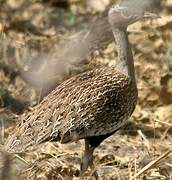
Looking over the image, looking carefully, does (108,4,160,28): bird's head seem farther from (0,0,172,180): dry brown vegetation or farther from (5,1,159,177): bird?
(0,0,172,180): dry brown vegetation

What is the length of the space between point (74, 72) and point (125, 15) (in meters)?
1.56

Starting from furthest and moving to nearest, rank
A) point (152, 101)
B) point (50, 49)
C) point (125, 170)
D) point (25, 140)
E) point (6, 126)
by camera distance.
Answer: point (50, 49)
point (152, 101)
point (6, 126)
point (125, 170)
point (25, 140)

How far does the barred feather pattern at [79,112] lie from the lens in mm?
4688

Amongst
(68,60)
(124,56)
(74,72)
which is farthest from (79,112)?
(74,72)

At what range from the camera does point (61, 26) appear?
25.4ft

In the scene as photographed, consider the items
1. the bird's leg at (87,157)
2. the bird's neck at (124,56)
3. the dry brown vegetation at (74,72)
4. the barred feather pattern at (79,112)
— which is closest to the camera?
the barred feather pattern at (79,112)

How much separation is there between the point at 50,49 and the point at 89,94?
7.72 feet

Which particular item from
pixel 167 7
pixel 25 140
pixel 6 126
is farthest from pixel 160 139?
pixel 167 7

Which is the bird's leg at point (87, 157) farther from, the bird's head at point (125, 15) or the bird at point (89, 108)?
the bird's head at point (125, 15)

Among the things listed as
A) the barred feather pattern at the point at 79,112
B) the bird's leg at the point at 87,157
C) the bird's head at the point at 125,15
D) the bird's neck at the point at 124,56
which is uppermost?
the bird's head at the point at 125,15

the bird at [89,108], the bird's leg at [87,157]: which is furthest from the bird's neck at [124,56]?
the bird's leg at [87,157]

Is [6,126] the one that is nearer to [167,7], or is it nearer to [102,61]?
[102,61]

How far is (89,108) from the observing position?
4777 millimetres

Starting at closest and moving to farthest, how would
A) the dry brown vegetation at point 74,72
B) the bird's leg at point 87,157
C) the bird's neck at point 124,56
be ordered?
the bird's leg at point 87,157, the bird's neck at point 124,56, the dry brown vegetation at point 74,72
